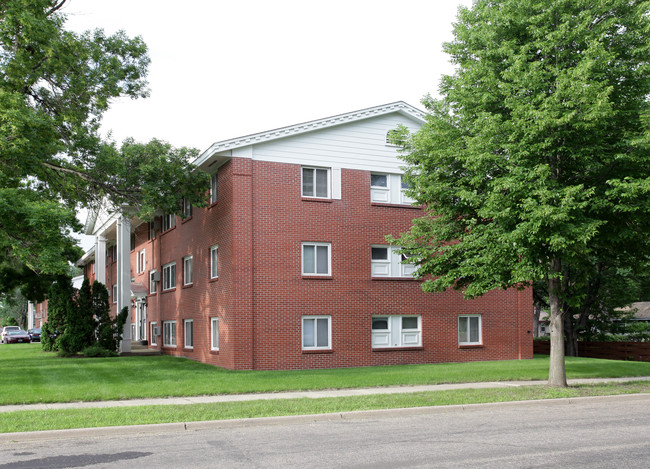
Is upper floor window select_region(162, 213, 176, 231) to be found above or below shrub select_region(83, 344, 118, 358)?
above

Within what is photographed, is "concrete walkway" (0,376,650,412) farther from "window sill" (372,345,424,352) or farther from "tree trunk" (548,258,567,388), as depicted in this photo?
"window sill" (372,345,424,352)

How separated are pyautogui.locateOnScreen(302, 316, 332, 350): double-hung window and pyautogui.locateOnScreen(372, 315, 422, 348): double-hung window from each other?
181 centimetres

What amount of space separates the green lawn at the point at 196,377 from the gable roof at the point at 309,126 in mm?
7374

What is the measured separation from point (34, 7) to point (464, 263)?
15.2 m

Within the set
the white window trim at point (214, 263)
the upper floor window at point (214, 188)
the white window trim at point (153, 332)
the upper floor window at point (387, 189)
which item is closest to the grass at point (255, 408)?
the upper floor window at point (387, 189)

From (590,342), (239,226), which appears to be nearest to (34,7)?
(239,226)

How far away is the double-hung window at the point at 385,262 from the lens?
2341 cm

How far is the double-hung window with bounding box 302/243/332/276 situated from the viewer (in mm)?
22500

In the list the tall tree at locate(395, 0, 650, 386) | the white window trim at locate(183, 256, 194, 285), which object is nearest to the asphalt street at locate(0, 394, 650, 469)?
the tall tree at locate(395, 0, 650, 386)

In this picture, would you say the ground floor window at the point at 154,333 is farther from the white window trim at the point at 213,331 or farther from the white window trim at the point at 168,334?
the white window trim at the point at 213,331

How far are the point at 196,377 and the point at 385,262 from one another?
28.6ft

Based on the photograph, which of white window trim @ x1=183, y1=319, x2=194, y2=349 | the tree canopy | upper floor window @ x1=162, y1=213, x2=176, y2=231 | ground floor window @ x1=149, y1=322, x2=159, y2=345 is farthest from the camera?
ground floor window @ x1=149, y1=322, x2=159, y2=345

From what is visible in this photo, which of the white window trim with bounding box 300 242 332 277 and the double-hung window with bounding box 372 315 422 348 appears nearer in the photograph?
the white window trim with bounding box 300 242 332 277

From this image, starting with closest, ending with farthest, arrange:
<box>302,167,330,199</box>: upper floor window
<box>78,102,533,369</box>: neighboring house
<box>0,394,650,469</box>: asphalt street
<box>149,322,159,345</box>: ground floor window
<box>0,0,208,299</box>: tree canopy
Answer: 1. <box>0,394,650,469</box>: asphalt street
2. <box>0,0,208,299</box>: tree canopy
3. <box>78,102,533,369</box>: neighboring house
4. <box>302,167,330,199</box>: upper floor window
5. <box>149,322,159,345</box>: ground floor window
